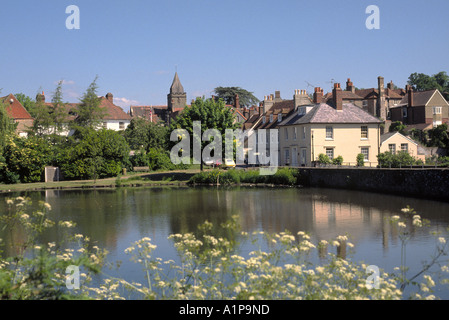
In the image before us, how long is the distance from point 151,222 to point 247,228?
5104mm

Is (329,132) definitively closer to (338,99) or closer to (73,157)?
(338,99)

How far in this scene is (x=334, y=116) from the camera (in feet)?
168

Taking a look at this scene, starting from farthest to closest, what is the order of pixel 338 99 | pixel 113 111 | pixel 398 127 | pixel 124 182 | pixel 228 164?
pixel 113 111 < pixel 398 127 < pixel 228 164 < pixel 338 99 < pixel 124 182

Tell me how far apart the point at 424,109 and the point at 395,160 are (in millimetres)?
33360

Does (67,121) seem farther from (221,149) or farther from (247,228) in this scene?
(247,228)

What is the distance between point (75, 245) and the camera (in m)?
16.8

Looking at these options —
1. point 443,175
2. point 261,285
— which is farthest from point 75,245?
point 443,175

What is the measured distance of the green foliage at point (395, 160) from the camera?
45.5m

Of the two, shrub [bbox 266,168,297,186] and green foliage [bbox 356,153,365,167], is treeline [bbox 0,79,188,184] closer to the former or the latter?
shrub [bbox 266,168,297,186]

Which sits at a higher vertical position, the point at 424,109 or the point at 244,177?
the point at 424,109

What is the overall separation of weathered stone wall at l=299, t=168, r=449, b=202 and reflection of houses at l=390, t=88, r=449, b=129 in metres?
35.9

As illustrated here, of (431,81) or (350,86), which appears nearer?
(350,86)

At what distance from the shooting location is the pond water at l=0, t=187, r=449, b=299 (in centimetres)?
1551

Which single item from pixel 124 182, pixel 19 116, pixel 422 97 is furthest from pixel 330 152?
pixel 19 116
